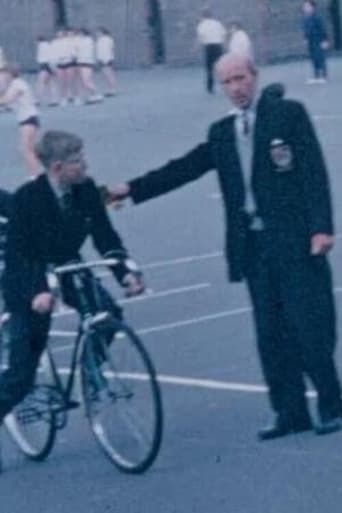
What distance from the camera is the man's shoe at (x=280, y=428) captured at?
31.5 ft

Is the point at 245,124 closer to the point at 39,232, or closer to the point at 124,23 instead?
the point at 39,232

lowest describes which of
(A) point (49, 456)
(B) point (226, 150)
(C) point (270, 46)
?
(C) point (270, 46)

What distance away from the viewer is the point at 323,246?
30.3ft

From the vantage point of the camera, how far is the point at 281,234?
9.33m

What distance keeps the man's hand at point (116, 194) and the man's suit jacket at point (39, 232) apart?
19 centimetres

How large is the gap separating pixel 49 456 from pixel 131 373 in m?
1.02

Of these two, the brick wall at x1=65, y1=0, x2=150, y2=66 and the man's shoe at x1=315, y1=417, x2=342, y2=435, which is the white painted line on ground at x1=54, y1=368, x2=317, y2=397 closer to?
the man's shoe at x1=315, y1=417, x2=342, y2=435

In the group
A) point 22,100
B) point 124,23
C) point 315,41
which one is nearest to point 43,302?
point 22,100

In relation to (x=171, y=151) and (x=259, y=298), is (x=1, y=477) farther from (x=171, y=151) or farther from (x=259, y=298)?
(x=171, y=151)

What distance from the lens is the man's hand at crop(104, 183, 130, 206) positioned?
956cm

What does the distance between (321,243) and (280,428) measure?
0.99 metres

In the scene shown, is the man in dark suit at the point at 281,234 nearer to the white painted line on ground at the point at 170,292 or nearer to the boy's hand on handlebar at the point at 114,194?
the boy's hand on handlebar at the point at 114,194

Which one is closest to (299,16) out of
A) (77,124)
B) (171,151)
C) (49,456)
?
(77,124)

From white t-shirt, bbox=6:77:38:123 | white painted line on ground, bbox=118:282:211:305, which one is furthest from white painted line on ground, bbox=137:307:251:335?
white t-shirt, bbox=6:77:38:123
